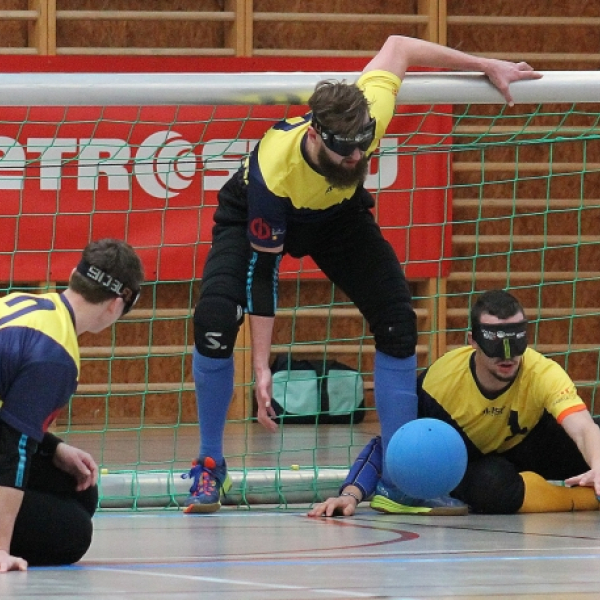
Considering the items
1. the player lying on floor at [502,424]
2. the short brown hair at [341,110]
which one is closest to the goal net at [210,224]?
the player lying on floor at [502,424]

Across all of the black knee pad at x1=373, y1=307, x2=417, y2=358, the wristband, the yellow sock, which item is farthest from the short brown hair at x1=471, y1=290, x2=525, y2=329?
the wristband

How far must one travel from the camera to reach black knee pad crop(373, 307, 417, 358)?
429 centimetres

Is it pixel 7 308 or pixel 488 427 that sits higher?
pixel 7 308

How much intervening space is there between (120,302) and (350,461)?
2816 mm

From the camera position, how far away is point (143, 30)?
8766 millimetres

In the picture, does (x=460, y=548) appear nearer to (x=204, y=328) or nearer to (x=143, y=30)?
(x=204, y=328)

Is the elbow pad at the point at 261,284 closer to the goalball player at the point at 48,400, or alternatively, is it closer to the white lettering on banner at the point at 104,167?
the goalball player at the point at 48,400

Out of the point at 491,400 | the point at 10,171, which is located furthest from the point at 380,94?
the point at 10,171

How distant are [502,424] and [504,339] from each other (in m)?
0.38

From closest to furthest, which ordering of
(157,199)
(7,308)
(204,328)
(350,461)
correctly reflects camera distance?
(7,308), (204,328), (350,461), (157,199)

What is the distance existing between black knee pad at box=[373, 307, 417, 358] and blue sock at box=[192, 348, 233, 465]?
0.52m

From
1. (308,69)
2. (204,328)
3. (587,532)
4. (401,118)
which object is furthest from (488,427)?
(308,69)

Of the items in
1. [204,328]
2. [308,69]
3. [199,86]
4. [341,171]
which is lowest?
[204,328]

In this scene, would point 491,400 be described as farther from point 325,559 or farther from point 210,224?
point 210,224
